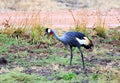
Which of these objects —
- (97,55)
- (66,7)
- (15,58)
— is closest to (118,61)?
(97,55)

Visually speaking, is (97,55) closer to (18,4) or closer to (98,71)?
(98,71)

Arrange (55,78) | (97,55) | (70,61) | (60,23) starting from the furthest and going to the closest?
(60,23), (97,55), (70,61), (55,78)

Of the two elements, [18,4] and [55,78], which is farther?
[18,4]

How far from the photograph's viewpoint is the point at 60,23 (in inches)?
781

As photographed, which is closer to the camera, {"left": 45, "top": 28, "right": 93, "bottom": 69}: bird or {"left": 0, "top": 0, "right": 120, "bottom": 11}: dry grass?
{"left": 45, "top": 28, "right": 93, "bottom": 69}: bird

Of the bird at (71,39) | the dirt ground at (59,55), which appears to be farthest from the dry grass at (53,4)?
the bird at (71,39)

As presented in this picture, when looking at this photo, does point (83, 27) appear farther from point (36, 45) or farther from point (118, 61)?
point (118, 61)

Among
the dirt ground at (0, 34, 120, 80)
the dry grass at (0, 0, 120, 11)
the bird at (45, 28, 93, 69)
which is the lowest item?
the dry grass at (0, 0, 120, 11)

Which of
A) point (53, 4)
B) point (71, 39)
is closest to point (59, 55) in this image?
point (71, 39)

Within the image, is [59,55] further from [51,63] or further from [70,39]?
[70,39]

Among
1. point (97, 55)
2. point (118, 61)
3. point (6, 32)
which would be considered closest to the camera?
point (118, 61)

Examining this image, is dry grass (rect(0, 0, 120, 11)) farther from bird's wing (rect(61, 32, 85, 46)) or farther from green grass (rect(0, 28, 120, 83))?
bird's wing (rect(61, 32, 85, 46))

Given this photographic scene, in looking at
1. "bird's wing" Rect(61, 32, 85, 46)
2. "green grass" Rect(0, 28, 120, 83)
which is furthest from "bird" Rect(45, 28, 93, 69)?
"green grass" Rect(0, 28, 120, 83)

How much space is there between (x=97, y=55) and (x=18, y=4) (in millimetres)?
14830
